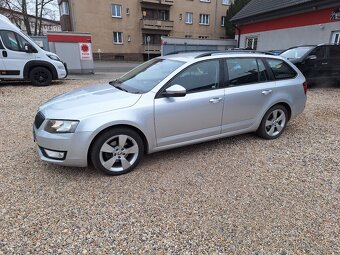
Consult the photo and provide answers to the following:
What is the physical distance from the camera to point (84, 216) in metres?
2.52

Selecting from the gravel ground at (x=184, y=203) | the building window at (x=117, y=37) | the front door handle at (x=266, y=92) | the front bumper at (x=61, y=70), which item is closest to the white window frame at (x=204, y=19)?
the building window at (x=117, y=37)

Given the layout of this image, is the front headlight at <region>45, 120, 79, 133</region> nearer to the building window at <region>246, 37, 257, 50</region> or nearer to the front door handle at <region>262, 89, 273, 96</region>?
the front door handle at <region>262, 89, 273, 96</region>

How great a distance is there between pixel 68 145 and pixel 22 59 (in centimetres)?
806

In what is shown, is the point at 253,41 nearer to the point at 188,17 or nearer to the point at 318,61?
the point at 318,61

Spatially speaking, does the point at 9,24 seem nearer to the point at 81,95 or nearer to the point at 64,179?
the point at 81,95

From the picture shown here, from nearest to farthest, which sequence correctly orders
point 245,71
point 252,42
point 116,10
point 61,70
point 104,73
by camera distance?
point 245,71
point 61,70
point 104,73
point 252,42
point 116,10

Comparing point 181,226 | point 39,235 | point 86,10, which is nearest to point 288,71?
point 181,226

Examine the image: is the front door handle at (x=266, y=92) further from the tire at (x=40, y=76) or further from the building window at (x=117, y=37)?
the building window at (x=117, y=37)

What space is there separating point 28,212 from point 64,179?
635 mm

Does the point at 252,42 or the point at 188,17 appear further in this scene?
the point at 188,17

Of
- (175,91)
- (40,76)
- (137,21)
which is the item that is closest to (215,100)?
(175,91)

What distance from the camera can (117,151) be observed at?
3.20 m

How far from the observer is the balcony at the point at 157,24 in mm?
31453

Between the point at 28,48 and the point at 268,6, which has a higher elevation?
the point at 268,6
